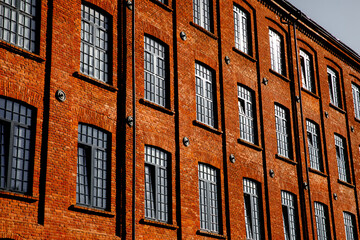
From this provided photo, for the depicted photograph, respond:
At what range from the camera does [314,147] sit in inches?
1077

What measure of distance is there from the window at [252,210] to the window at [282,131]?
116 inches

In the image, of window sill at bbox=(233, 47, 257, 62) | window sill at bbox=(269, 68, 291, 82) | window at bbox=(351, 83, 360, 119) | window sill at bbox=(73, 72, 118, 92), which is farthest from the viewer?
window at bbox=(351, 83, 360, 119)

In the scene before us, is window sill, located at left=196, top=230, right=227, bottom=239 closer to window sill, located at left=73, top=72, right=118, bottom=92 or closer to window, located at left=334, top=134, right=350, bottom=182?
window sill, located at left=73, top=72, right=118, bottom=92

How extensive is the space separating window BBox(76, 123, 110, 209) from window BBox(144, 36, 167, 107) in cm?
269

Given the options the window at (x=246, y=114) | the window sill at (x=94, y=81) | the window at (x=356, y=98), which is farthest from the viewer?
the window at (x=356, y=98)

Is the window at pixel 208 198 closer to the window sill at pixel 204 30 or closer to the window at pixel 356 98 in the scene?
the window sill at pixel 204 30

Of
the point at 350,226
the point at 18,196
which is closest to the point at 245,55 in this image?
the point at 350,226

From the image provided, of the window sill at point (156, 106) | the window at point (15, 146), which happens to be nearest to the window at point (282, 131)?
the window sill at point (156, 106)

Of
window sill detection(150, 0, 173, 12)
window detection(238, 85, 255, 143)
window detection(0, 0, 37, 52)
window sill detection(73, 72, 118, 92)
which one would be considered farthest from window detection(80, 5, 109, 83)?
window detection(238, 85, 255, 143)

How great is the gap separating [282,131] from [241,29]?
458 cm

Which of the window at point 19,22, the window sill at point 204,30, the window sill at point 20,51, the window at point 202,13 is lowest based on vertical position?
the window sill at point 20,51

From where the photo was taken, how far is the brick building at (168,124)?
15.2 m

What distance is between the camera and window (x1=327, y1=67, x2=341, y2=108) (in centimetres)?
3048

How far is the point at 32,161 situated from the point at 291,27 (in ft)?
53.8
